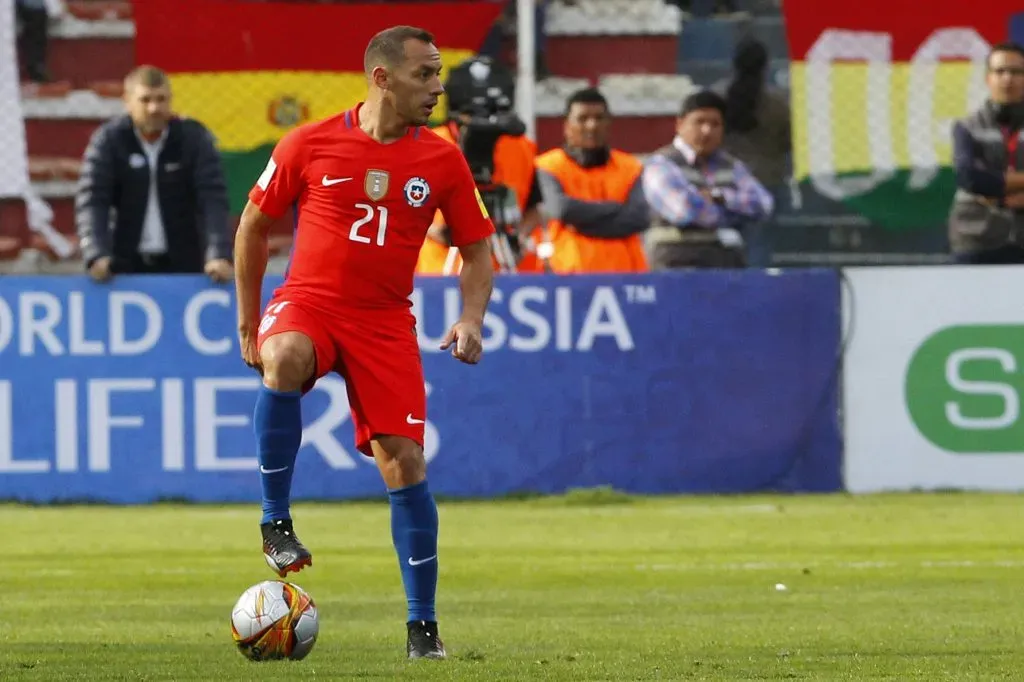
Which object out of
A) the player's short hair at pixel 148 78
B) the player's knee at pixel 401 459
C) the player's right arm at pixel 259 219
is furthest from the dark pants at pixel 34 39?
the player's knee at pixel 401 459

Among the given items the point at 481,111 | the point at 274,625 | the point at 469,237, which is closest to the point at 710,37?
the point at 481,111

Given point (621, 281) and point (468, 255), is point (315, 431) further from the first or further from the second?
point (468, 255)

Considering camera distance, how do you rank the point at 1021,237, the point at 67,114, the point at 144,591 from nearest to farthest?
the point at 144,591
the point at 1021,237
the point at 67,114

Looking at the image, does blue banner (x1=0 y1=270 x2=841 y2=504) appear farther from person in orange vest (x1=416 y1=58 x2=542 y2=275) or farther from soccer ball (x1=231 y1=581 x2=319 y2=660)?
soccer ball (x1=231 y1=581 x2=319 y2=660)

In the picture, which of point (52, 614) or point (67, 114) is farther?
point (67, 114)

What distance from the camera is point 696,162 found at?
1409 cm

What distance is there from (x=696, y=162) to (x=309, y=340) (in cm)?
719

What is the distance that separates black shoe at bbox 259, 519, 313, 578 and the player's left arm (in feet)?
2.63

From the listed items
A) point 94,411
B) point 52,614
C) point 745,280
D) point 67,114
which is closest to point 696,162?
point 745,280

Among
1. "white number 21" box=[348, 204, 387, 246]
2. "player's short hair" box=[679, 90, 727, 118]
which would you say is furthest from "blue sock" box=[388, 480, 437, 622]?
"player's short hair" box=[679, 90, 727, 118]

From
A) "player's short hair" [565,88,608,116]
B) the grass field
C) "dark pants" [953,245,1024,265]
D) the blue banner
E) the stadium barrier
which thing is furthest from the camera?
"dark pants" [953,245,1024,265]

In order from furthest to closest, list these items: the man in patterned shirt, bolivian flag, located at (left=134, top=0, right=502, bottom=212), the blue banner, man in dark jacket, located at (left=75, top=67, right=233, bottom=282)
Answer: bolivian flag, located at (left=134, top=0, right=502, bottom=212)
the man in patterned shirt
the blue banner
man in dark jacket, located at (left=75, top=67, right=233, bottom=282)

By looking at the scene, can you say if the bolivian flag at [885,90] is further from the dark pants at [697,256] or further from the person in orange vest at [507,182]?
the person in orange vest at [507,182]

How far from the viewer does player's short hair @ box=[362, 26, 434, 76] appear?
23.6 ft
